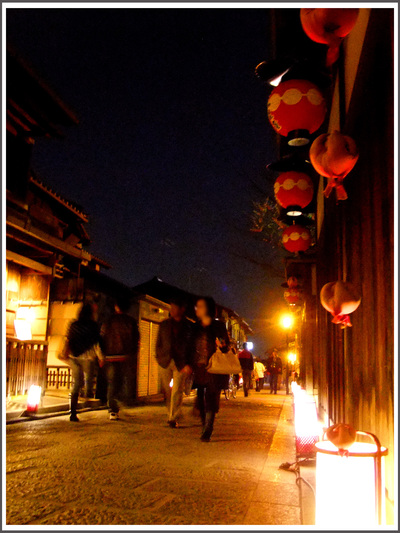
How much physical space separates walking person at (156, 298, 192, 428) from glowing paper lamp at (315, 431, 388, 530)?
6207mm

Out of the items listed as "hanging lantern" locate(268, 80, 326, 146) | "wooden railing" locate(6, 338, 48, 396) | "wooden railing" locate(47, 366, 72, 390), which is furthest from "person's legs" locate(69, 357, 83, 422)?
"wooden railing" locate(47, 366, 72, 390)

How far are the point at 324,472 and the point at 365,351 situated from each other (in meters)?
1.87

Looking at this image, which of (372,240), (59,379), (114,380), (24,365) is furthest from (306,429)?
(59,379)

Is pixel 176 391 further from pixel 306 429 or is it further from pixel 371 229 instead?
pixel 371 229

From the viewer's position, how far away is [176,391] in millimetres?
9188

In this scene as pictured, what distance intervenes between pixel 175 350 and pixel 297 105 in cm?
532

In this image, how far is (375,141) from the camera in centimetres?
421

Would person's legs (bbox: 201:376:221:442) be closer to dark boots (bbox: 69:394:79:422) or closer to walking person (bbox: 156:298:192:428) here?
walking person (bbox: 156:298:192:428)

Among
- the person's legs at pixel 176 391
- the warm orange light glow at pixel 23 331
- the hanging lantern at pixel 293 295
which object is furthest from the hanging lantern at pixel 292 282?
the warm orange light glow at pixel 23 331

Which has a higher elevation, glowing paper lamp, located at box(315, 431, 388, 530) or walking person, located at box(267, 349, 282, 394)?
glowing paper lamp, located at box(315, 431, 388, 530)

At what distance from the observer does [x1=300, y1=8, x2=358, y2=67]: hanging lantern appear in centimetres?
363

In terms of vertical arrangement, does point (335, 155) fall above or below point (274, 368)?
above

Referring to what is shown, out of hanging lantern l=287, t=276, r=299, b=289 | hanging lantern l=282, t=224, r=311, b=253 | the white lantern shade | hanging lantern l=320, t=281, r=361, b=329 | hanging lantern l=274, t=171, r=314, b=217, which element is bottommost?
the white lantern shade

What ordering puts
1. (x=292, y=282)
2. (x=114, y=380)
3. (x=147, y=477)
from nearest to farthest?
(x=147, y=477), (x=114, y=380), (x=292, y=282)
